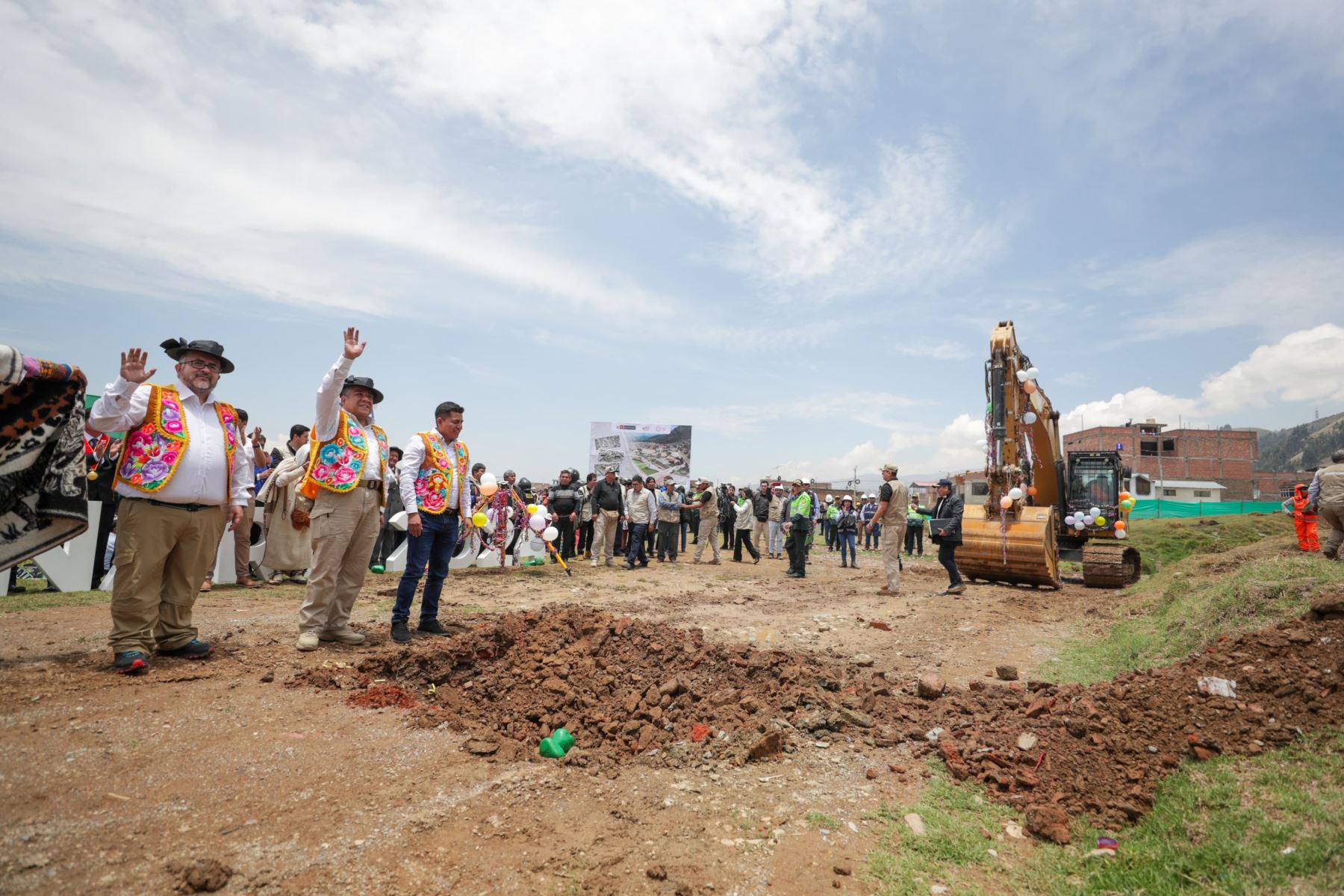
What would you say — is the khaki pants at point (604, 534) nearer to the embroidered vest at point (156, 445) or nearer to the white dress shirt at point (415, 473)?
the white dress shirt at point (415, 473)

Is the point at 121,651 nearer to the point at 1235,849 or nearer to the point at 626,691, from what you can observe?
the point at 626,691

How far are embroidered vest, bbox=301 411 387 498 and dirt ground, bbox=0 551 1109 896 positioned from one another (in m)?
1.23

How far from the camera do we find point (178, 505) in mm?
4379

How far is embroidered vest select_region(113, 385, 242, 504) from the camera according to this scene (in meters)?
4.21

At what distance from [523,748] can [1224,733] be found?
358cm

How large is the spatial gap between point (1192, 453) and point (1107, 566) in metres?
66.8

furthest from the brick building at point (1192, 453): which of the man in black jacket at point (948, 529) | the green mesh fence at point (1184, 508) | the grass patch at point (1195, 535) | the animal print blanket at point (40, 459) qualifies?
the animal print blanket at point (40, 459)

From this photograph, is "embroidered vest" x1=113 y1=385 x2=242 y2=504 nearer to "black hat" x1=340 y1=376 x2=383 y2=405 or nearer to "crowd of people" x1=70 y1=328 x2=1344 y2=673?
"crowd of people" x1=70 y1=328 x2=1344 y2=673

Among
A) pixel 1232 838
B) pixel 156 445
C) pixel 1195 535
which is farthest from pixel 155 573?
pixel 1195 535

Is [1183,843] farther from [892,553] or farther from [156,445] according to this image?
[892,553]

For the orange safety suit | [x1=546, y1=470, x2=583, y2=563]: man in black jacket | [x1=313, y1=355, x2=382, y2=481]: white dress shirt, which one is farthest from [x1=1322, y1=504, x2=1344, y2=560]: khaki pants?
[x1=313, y1=355, x2=382, y2=481]: white dress shirt

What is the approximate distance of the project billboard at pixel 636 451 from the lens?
24344mm

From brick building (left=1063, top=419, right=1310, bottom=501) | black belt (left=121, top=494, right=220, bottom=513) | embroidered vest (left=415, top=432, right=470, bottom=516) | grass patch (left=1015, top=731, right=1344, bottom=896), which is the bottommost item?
grass patch (left=1015, top=731, right=1344, bottom=896)

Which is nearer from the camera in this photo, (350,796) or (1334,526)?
(350,796)
